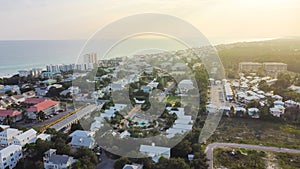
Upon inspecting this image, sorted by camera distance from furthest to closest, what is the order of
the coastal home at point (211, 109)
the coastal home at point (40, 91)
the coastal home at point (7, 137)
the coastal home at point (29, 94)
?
1. the coastal home at point (40, 91)
2. the coastal home at point (29, 94)
3. the coastal home at point (211, 109)
4. the coastal home at point (7, 137)

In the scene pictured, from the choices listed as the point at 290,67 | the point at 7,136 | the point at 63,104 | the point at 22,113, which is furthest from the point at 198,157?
the point at 290,67

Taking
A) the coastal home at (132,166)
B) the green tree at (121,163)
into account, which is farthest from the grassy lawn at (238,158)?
the green tree at (121,163)

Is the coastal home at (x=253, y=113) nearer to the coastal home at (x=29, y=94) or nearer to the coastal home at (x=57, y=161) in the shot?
the coastal home at (x=57, y=161)

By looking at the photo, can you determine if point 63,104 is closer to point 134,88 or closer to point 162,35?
point 134,88

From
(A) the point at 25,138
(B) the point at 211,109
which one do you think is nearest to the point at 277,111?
(B) the point at 211,109

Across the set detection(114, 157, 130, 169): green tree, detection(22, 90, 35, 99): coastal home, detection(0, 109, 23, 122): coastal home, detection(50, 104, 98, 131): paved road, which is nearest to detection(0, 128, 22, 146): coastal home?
detection(50, 104, 98, 131): paved road
